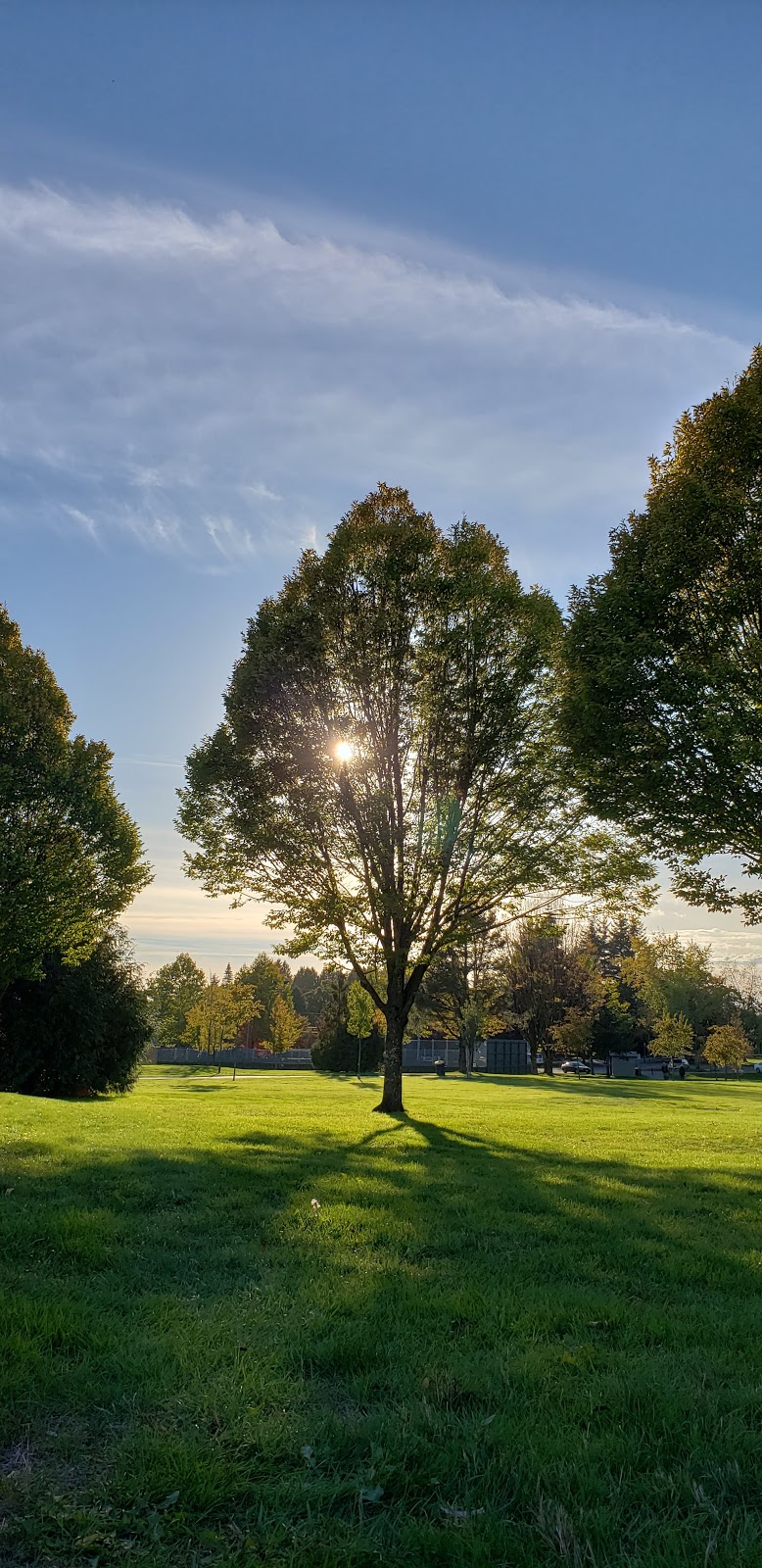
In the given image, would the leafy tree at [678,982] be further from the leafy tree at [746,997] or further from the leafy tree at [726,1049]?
the leafy tree at [726,1049]

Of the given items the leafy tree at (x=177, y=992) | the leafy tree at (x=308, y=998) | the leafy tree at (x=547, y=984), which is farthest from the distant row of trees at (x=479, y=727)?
the leafy tree at (x=308, y=998)

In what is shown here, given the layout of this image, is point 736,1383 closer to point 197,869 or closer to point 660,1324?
point 660,1324

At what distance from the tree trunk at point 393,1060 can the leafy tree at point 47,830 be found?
1303cm

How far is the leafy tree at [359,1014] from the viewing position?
47.5 m

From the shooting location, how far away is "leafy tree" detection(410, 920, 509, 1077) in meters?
62.8

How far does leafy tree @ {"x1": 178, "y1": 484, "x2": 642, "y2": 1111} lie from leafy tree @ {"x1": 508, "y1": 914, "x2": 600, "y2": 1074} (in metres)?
48.5

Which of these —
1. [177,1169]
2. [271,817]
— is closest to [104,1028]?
[271,817]

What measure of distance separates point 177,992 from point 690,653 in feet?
251

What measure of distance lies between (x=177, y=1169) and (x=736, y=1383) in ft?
23.5

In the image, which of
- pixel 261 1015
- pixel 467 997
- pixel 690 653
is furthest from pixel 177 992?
pixel 690 653

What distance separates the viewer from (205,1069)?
66625 mm

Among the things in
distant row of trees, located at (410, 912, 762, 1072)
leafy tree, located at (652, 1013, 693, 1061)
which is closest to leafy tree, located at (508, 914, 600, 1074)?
distant row of trees, located at (410, 912, 762, 1072)

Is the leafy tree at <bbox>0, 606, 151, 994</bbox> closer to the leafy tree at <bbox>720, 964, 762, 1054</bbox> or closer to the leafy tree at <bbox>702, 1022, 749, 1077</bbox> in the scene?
the leafy tree at <bbox>702, 1022, 749, 1077</bbox>

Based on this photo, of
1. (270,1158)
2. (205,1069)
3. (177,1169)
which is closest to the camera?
(177,1169)
